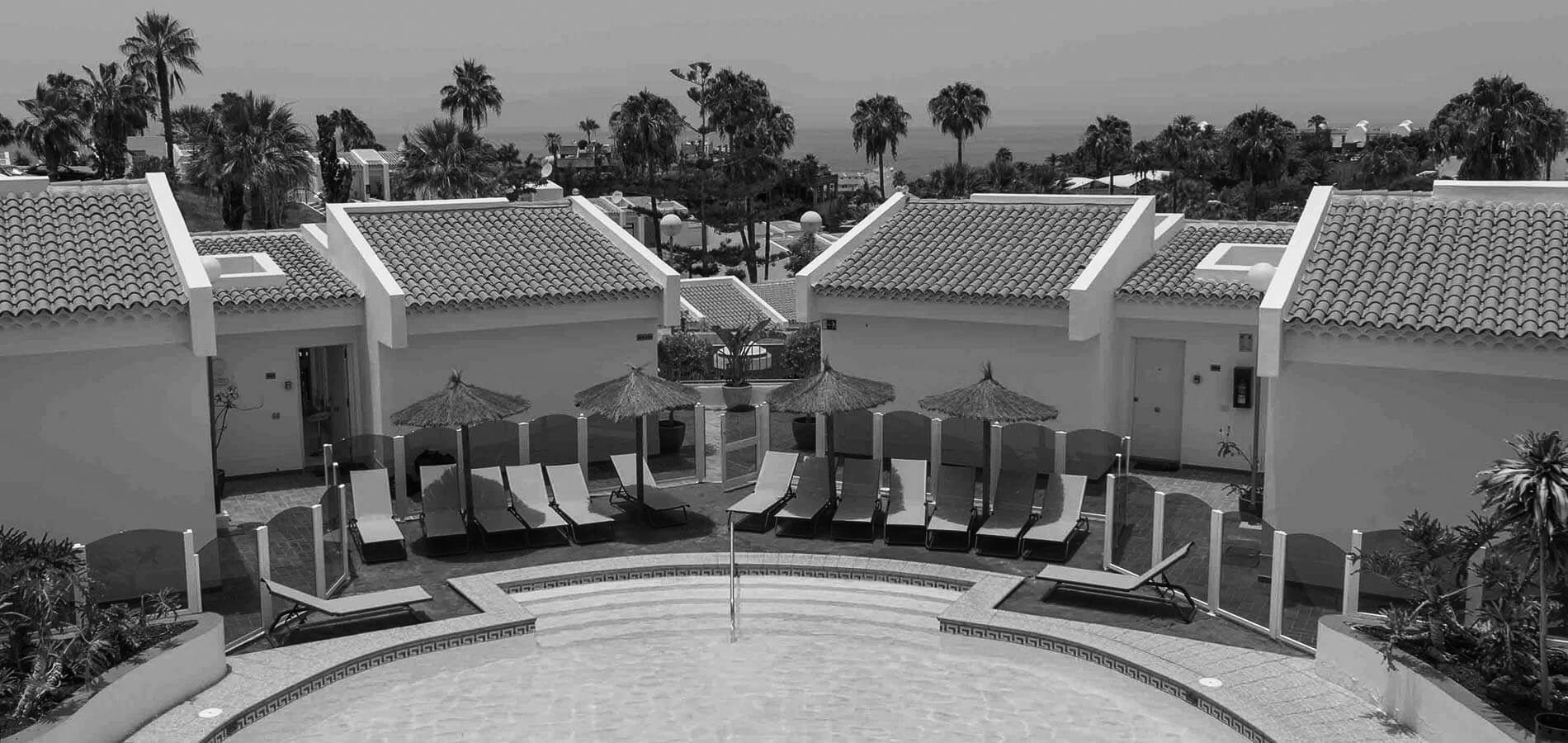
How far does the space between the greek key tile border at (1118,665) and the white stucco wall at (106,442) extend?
1000 cm

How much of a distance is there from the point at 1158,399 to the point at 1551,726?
1297 cm

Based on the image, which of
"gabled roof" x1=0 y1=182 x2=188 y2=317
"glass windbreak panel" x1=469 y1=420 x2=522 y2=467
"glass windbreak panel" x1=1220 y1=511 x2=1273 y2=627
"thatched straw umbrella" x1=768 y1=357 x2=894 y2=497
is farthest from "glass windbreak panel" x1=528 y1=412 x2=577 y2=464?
"glass windbreak panel" x1=1220 y1=511 x2=1273 y2=627

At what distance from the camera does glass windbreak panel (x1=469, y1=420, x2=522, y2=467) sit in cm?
2150

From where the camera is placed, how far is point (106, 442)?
1828cm

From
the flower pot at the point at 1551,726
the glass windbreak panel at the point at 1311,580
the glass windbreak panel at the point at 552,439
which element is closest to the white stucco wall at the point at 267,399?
the glass windbreak panel at the point at 552,439

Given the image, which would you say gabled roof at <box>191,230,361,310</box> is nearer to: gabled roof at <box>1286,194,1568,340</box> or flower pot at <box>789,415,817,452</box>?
flower pot at <box>789,415,817,452</box>

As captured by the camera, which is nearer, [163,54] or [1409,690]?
[1409,690]

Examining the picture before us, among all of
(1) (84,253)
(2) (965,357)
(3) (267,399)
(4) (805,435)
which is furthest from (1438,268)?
(3) (267,399)

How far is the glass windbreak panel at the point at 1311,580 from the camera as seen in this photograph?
15.0m

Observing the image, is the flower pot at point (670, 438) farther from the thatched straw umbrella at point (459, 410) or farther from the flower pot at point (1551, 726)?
the flower pot at point (1551, 726)

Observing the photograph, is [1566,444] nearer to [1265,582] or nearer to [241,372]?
[1265,582]

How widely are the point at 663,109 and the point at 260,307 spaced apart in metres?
56.8

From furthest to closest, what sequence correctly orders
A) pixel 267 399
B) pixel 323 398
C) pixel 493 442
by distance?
pixel 323 398, pixel 267 399, pixel 493 442

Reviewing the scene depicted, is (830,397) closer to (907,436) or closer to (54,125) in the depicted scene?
(907,436)
